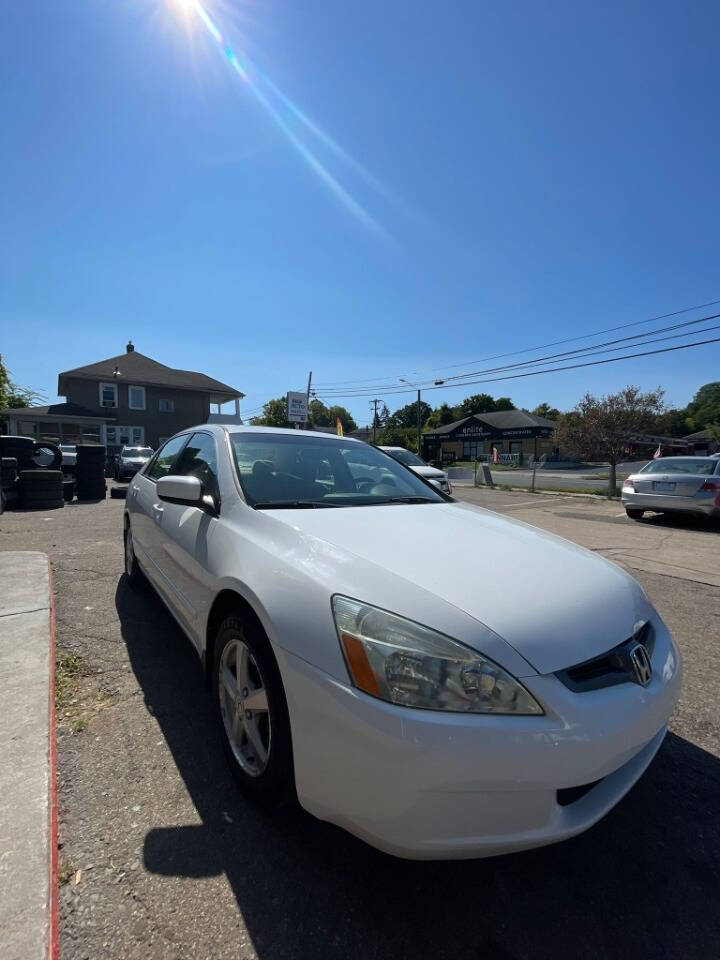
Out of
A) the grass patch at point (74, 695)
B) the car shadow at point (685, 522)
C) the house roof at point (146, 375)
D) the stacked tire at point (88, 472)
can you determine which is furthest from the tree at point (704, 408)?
the grass patch at point (74, 695)

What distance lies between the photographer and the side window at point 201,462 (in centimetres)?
279

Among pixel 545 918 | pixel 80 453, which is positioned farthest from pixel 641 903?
pixel 80 453

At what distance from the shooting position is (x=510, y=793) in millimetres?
1326

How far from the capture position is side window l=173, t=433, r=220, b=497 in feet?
9.17

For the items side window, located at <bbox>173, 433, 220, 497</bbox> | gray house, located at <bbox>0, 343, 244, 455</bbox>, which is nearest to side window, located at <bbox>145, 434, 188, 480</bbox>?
side window, located at <bbox>173, 433, 220, 497</bbox>

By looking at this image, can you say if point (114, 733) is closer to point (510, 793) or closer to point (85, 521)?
point (510, 793)

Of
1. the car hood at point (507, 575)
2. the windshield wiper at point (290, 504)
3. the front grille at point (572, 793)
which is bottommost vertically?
the front grille at point (572, 793)

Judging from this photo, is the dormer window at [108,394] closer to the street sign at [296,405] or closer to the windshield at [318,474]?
the street sign at [296,405]

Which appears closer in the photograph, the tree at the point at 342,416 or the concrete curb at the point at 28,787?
the concrete curb at the point at 28,787

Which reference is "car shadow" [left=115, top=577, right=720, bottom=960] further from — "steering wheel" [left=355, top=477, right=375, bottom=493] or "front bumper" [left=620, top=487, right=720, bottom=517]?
"front bumper" [left=620, top=487, right=720, bottom=517]

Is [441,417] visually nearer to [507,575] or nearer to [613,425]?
[613,425]

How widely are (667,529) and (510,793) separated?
32.5ft

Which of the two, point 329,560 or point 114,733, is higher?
point 329,560

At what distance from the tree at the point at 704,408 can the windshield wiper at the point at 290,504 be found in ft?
316
